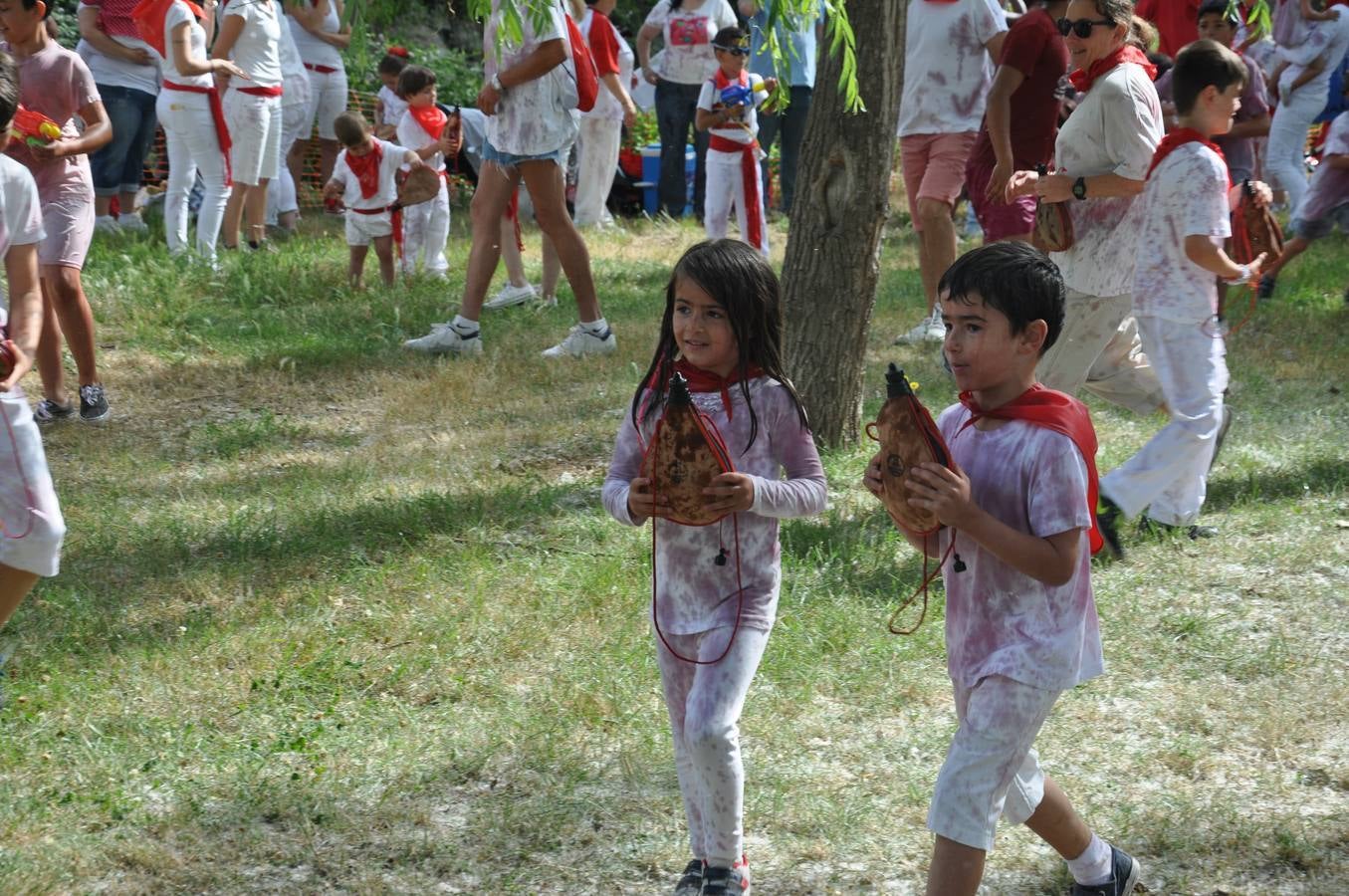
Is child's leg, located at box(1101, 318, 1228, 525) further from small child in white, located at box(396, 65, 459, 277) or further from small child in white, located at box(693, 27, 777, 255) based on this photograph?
small child in white, located at box(396, 65, 459, 277)

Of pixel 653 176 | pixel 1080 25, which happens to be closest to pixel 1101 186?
pixel 1080 25

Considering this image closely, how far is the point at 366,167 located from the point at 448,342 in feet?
7.72

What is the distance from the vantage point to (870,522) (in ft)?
18.3

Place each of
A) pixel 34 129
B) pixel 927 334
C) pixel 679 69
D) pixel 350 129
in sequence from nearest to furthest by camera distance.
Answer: pixel 34 129 < pixel 927 334 < pixel 350 129 < pixel 679 69

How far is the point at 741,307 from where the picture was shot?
313 cm

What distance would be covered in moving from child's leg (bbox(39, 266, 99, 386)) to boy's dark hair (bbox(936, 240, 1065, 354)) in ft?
16.9

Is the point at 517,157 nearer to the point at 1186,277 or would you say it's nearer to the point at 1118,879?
the point at 1186,277

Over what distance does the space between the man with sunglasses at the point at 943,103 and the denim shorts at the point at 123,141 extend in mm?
5730

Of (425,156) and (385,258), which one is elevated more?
(425,156)

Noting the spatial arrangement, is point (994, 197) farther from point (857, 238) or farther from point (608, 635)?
point (608, 635)

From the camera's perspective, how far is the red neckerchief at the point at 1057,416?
107 inches

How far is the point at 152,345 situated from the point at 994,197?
192 inches

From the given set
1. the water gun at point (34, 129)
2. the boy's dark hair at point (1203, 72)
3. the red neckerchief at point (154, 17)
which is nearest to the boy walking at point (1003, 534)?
the boy's dark hair at point (1203, 72)

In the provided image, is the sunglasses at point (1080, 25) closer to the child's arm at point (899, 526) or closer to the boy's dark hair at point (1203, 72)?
the boy's dark hair at point (1203, 72)
